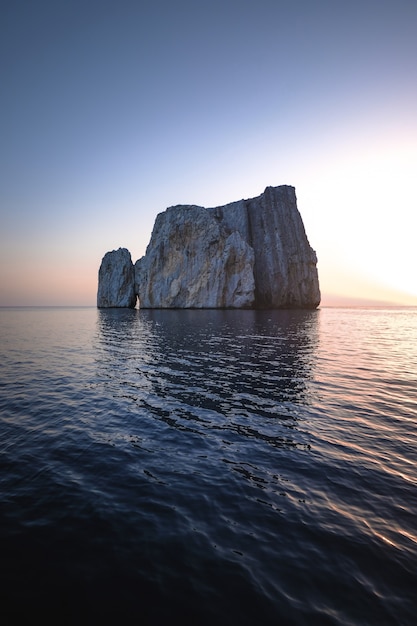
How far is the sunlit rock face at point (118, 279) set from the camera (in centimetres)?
13038

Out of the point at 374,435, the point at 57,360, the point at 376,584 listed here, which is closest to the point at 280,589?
the point at 376,584

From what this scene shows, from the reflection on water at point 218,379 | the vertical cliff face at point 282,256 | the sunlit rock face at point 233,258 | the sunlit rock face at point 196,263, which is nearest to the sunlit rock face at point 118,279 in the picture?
the sunlit rock face at point 233,258

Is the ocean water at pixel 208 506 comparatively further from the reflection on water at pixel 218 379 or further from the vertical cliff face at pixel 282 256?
the vertical cliff face at pixel 282 256

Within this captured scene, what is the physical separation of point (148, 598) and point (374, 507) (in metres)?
4.98

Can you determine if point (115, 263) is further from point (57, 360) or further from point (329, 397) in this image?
point (329, 397)

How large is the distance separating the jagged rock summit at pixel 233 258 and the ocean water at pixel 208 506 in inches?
3242

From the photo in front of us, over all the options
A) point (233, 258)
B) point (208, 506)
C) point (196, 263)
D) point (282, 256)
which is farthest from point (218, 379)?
point (282, 256)

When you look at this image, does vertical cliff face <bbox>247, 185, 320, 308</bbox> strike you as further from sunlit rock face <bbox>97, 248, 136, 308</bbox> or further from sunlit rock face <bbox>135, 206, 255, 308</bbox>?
sunlit rock face <bbox>97, 248, 136, 308</bbox>

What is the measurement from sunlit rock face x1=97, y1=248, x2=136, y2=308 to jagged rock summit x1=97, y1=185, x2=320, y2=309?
17.4 metres

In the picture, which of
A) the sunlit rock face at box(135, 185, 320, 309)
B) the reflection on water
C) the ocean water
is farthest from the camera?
the sunlit rock face at box(135, 185, 320, 309)

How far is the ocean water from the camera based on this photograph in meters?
4.50

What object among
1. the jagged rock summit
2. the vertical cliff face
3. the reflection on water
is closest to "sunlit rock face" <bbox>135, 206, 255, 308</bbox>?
the jagged rock summit

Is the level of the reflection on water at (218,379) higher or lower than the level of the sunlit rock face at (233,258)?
lower

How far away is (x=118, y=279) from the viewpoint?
132m
